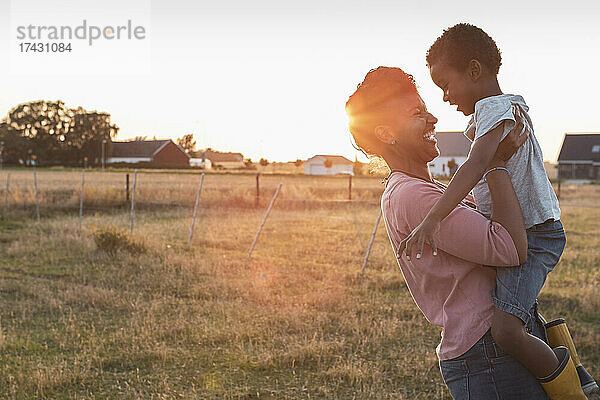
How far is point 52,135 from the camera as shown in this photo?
2552 inches

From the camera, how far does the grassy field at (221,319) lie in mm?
5031

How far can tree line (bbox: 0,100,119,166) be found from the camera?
64312 mm

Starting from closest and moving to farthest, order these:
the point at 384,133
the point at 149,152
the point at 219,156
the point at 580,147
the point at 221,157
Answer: the point at 384,133 < the point at 580,147 < the point at 149,152 < the point at 219,156 < the point at 221,157

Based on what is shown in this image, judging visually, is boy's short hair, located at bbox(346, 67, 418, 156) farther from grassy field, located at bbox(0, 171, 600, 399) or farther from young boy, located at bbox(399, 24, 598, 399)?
grassy field, located at bbox(0, 171, 600, 399)

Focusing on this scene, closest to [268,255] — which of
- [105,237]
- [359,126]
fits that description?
[105,237]

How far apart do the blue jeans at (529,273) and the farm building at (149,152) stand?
234ft

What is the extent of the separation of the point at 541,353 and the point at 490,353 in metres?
0.14

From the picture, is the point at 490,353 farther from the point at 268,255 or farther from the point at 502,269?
the point at 268,255

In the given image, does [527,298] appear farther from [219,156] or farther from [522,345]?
[219,156]

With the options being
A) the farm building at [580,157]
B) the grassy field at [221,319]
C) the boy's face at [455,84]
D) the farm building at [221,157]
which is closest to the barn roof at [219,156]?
the farm building at [221,157]

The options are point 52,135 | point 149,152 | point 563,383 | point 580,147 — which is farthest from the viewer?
point 149,152

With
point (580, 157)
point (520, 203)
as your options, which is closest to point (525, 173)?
point (520, 203)

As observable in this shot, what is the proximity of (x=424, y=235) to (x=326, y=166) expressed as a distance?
83.9 metres

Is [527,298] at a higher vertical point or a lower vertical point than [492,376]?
higher
